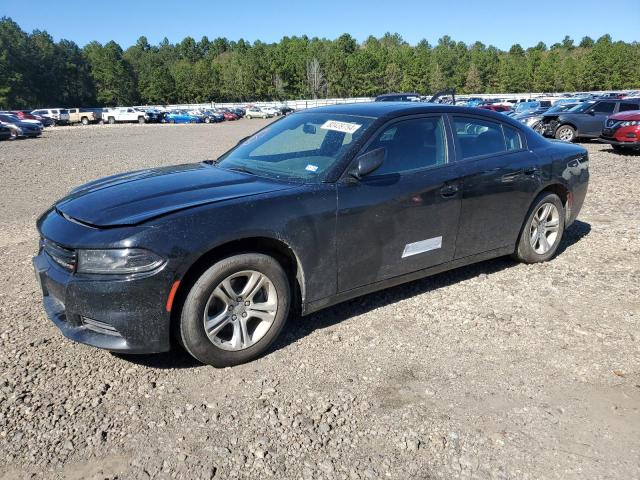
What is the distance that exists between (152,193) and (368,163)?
147cm

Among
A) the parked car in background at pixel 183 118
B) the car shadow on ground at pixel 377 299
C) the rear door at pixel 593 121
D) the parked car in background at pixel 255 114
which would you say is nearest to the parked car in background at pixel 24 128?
the parked car in background at pixel 183 118

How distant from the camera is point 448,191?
4.18 metres

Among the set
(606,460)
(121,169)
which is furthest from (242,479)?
(121,169)

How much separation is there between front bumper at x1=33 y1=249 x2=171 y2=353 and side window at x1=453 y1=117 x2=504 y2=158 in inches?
108

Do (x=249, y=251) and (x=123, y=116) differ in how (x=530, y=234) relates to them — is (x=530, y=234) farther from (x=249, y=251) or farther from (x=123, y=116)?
(x=123, y=116)

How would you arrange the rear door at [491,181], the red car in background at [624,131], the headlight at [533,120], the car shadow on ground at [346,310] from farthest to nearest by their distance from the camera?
the headlight at [533,120] → the red car in background at [624,131] → the rear door at [491,181] → the car shadow on ground at [346,310]

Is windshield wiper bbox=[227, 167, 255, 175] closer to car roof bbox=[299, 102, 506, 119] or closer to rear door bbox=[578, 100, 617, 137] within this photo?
car roof bbox=[299, 102, 506, 119]

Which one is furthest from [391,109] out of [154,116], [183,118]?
[154,116]

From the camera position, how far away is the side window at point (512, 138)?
16.0 ft

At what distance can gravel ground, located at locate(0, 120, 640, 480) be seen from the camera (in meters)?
2.55

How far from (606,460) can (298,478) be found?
1480 millimetres

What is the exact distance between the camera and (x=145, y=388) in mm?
3186

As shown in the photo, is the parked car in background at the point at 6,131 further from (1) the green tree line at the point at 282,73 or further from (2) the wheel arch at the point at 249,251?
(1) the green tree line at the point at 282,73

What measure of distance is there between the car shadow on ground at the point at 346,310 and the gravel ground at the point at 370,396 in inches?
0.8
